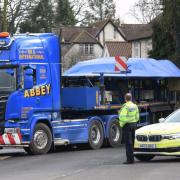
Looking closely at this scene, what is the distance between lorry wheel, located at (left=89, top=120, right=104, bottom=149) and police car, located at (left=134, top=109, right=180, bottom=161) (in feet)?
16.7

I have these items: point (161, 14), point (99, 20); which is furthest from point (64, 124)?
point (99, 20)

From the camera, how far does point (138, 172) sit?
536 inches

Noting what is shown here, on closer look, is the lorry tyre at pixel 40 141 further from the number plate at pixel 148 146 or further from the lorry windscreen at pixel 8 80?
the number plate at pixel 148 146

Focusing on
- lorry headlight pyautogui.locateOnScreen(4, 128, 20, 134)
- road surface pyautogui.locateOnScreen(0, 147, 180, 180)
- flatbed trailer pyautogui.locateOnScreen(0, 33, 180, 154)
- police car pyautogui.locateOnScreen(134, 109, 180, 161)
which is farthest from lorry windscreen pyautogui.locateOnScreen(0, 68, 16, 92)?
police car pyautogui.locateOnScreen(134, 109, 180, 161)

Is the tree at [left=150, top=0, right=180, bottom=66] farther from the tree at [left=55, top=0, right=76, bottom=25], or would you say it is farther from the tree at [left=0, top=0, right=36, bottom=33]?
the tree at [left=55, top=0, right=76, bottom=25]

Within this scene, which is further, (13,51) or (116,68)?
(116,68)

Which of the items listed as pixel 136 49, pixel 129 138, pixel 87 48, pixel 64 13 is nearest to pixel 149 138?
pixel 129 138

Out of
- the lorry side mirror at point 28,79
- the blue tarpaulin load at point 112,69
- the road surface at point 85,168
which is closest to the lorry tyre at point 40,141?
the road surface at point 85,168

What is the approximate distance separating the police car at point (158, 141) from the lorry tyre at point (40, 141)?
397cm

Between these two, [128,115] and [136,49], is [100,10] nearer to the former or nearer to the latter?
[136,49]

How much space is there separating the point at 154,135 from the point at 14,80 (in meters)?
5.13

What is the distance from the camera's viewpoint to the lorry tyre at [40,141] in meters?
19.0

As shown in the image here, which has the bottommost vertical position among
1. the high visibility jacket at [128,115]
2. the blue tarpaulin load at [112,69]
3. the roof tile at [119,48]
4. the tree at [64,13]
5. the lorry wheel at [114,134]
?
the lorry wheel at [114,134]

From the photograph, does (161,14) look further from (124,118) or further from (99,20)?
(99,20)
